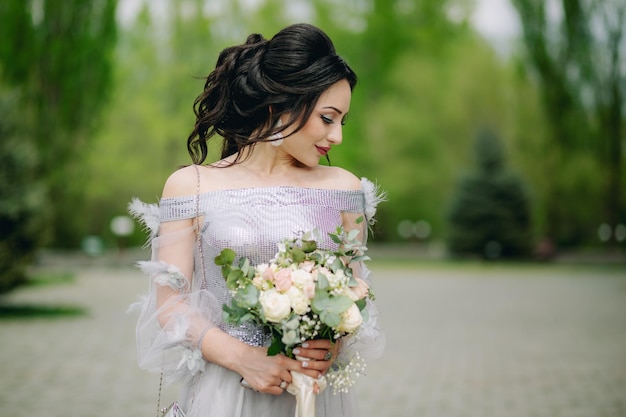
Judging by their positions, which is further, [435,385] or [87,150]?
[87,150]

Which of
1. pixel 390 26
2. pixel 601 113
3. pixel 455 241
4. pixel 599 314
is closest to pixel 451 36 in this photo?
pixel 390 26

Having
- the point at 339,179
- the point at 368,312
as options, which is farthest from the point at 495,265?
the point at 368,312

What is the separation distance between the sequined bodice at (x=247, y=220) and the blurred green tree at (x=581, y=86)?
33.8 m

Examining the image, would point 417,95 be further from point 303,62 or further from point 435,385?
point 303,62

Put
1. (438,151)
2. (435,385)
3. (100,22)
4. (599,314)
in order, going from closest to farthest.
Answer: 1. (435,385)
2. (599,314)
3. (100,22)
4. (438,151)

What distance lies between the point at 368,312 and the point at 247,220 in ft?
1.51

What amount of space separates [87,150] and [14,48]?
5.11 m

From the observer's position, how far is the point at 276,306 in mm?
2312

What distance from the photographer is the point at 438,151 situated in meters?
39.2

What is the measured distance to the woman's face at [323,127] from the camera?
2637mm

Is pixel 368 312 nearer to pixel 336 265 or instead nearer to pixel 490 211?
pixel 336 265

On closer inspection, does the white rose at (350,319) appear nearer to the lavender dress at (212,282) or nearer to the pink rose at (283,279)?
the pink rose at (283,279)

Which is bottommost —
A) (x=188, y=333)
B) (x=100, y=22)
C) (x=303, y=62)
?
(x=188, y=333)

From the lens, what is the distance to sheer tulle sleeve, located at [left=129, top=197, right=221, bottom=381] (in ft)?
8.59
